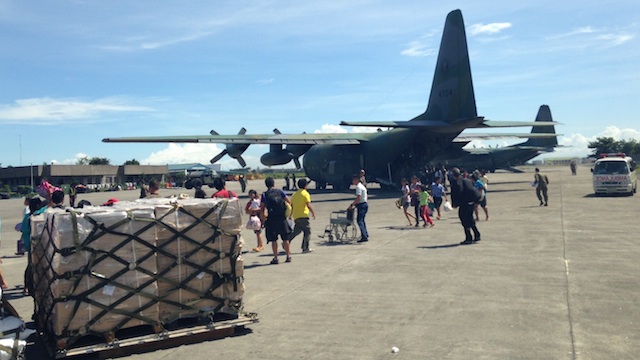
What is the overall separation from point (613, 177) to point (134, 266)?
26129mm

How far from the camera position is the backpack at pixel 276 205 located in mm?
10719

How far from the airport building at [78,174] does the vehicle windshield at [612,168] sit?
51885mm

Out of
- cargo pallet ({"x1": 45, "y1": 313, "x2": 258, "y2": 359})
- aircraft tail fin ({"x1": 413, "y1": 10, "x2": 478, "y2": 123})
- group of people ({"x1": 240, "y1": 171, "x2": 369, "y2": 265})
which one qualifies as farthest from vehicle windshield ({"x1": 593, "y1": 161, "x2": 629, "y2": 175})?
cargo pallet ({"x1": 45, "y1": 313, "x2": 258, "y2": 359})

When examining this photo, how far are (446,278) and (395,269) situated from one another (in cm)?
122

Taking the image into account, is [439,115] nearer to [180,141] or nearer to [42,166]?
[180,141]

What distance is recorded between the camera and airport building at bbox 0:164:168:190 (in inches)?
2771

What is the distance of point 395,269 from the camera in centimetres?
1005

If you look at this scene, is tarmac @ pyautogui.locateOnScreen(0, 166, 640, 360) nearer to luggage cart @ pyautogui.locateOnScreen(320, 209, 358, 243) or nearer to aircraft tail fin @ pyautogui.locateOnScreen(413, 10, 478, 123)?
luggage cart @ pyautogui.locateOnScreen(320, 209, 358, 243)

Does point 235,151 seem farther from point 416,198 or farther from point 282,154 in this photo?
point 416,198

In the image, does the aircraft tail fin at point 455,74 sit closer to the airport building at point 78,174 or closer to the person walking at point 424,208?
the person walking at point 424,208

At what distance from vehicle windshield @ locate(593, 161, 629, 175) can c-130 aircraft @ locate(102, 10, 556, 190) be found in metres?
3.93

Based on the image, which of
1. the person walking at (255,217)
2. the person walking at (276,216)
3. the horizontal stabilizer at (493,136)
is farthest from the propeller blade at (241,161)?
the person walking at (276,216)

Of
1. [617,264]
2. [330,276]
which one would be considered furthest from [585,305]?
[330,276]

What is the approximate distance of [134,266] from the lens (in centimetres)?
609
